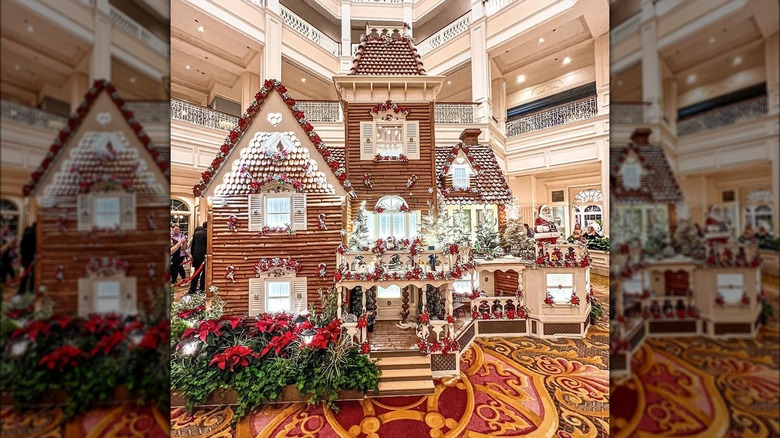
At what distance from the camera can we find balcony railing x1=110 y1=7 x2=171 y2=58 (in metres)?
0.62

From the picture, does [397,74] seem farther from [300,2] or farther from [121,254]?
[121,254]

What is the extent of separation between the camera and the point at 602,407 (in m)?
2.51

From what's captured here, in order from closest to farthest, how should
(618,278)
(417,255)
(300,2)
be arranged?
(618,278), (417,255), (300,2)

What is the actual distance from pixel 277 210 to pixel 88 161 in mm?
3101

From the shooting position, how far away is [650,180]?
684 millimetres

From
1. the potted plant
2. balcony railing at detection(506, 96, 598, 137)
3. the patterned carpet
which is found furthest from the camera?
balcony railing at detection(506, 96, 598, 137)

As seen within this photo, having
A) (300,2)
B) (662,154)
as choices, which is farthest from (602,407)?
(300,2)

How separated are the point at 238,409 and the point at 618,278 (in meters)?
3.28

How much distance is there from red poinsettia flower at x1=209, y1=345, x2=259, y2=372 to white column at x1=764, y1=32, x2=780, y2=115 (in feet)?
12.1

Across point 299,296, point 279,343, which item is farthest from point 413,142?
point 279,343

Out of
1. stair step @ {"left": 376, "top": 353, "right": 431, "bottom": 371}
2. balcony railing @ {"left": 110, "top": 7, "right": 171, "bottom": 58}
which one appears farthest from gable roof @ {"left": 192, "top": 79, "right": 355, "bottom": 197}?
balcony railing @ {"left": 110, "top": 7, "right": 171, "bottom": 58}

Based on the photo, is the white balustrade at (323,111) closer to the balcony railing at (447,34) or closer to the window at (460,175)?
the window at (460,175)

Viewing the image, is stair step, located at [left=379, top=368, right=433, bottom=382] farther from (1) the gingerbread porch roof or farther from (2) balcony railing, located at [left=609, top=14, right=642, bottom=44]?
(2) balcony railing, located at [left=609, top=14, right=642, bottom=44]

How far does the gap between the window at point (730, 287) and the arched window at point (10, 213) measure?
1.80 m
